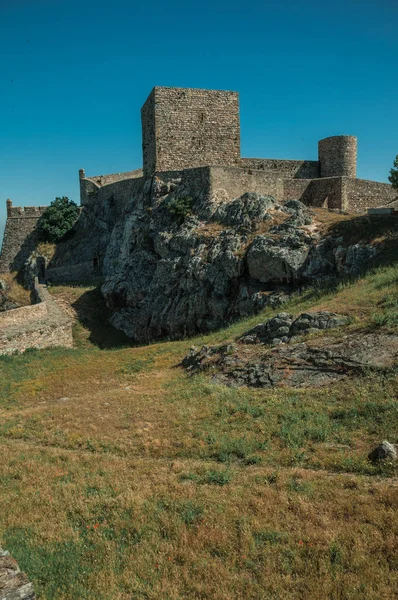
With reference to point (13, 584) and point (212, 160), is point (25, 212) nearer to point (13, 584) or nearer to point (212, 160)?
point (212, 160)

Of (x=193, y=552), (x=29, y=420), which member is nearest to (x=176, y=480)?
(x=193, y=552)

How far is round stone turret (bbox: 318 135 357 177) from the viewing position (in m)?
33.4

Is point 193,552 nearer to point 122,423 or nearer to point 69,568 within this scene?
point 69,568

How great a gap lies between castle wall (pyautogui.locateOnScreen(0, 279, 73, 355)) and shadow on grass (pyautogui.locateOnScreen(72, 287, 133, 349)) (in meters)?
2.03

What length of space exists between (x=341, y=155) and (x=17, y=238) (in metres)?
32.2

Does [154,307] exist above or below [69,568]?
above

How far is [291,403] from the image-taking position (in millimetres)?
10938

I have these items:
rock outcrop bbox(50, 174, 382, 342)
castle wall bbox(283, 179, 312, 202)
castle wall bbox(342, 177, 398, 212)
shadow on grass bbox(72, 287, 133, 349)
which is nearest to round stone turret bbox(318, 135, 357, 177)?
castle wall bbox(342, 177, 398, 212)

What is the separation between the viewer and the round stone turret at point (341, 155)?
3344 cm

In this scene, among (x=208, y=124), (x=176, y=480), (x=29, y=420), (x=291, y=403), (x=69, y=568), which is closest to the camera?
(x=69, y=568)

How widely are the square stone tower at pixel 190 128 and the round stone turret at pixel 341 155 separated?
8170 millimetres

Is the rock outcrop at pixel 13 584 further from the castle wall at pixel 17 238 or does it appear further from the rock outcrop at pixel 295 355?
the castle wall at pixel 17 238

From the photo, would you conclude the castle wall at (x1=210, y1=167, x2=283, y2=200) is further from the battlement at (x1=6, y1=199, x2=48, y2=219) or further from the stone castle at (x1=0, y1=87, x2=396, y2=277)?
the battlement at (x1=6, y1=199, x2=48, y2=219)

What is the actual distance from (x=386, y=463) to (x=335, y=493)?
4.05ft
